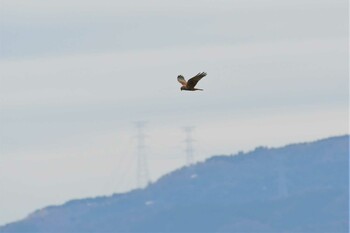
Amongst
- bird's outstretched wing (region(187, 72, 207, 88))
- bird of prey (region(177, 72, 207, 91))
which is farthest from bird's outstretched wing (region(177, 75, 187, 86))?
bird's outstretched wing (region(187, 72, 207, 88))

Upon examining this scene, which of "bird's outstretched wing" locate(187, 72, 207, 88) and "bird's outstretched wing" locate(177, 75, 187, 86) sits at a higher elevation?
"bird's outstretched wing" locate(177, 75, 187, 86)

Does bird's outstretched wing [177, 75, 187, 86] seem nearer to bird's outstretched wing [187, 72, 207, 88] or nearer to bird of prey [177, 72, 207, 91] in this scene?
bird of prey [177, 72, 207, 91]

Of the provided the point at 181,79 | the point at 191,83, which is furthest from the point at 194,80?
the point at 181,79

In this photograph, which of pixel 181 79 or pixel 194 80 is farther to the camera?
pixel 181 79

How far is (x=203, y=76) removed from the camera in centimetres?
5919

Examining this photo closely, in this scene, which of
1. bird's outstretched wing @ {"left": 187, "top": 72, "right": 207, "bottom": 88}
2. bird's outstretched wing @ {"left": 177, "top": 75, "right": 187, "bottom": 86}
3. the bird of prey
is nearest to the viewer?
the bird of prey

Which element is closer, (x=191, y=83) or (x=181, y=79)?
(x=191, y=83)

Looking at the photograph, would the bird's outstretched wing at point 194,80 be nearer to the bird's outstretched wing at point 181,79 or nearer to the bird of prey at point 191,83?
the bird of prey at point 191,83

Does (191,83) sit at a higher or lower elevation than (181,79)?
lower

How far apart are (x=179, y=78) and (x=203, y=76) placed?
280cm

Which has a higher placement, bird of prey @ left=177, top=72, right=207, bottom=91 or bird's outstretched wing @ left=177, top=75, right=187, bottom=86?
bird's outstretched wing @ left=177, top=75, right=187, bottom=86

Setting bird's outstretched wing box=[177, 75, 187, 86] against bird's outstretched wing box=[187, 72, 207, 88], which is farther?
bird's outstretched wing box=[177, 75, 187, 86]

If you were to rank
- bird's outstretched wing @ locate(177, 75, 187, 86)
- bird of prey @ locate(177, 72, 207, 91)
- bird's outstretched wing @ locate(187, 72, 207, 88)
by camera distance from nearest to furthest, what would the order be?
bird of prey @ locate(177, 72, 207, 91) → bird's outstretched wing @ locate(187, 72, 207, 88) → bird's outstretched wing @ locate(177, 75, 187, 86)

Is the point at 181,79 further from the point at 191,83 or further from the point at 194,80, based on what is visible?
the point at 194,80
